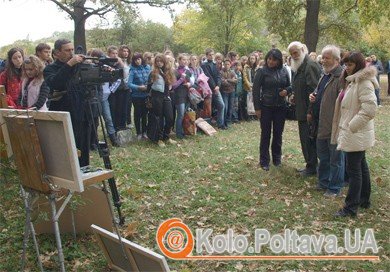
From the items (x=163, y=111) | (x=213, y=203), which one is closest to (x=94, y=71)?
(x=213, y=203)

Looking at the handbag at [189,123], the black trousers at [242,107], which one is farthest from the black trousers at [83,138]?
the black trousers at [242,107]

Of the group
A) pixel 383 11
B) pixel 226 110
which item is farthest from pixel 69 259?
pixel 383 11

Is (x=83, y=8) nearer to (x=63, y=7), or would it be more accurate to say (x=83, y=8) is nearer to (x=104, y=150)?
Answer: (x=63, y=7)

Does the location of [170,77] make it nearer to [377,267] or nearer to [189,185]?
[189,185]

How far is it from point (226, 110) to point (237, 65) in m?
1.30

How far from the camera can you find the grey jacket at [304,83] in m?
6.04

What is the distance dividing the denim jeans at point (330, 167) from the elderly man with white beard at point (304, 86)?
2.00 feet

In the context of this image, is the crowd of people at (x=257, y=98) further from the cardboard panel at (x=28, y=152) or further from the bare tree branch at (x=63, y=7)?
the bare tree branch at (x=63, y=7)

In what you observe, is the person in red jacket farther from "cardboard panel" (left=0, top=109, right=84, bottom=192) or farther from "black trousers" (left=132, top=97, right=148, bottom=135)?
"cardboard panel" (left=0, top=109, right=84, bottom=192)

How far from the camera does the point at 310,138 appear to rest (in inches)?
248

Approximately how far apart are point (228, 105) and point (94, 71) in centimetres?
722

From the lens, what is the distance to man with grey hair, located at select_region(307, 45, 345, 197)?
5.43m

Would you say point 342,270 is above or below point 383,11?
below

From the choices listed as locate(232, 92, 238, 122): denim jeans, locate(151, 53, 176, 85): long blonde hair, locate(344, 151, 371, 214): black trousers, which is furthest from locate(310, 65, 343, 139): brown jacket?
locate(232, 92, 238, 122): denim jeans
